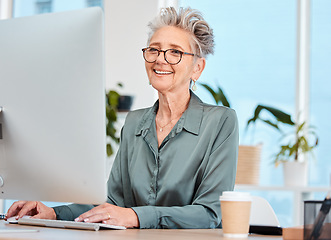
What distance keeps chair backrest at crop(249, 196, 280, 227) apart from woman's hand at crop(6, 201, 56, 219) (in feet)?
2.24

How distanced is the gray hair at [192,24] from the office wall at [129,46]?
6.78ft

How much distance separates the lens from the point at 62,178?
3.97 feet

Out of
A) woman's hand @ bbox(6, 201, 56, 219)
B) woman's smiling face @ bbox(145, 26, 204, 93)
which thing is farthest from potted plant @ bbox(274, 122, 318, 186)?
woman's hand @ bbox(6, 201, 56, 219)

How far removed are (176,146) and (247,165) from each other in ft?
5.56

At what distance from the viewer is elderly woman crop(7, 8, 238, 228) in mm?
1659

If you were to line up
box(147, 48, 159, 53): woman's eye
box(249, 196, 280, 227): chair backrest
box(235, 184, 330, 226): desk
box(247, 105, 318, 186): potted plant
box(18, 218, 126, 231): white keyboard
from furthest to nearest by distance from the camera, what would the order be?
1. box(247, 105, 318, 186): potted plant
2. box(235, 184, 330, 226): desk
3. box(147, 48, 159, 53): woman's eye
4. box(249, 196, 280, 227): chair backrest
5. box(18, 218, 126, 231): white keyboard

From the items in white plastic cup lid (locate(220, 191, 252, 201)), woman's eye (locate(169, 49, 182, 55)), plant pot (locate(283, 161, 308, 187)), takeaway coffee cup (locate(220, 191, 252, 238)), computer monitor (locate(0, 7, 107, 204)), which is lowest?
plant pot (locate(283, 161, 308, 187))

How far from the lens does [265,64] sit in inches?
155

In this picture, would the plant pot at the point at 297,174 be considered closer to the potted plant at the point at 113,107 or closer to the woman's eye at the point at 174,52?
the potted plant at the point at 113,107

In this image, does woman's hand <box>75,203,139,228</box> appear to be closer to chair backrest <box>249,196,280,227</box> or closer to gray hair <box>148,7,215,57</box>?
chair backrest <box>249,196,280,227</box>

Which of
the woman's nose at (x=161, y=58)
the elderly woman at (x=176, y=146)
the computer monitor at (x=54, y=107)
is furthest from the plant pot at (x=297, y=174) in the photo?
the computer monitor at (x=54, y=107)

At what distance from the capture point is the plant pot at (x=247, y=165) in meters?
3.44

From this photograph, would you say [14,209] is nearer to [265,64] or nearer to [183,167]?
[183,167]

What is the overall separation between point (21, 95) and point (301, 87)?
2.98 meters
